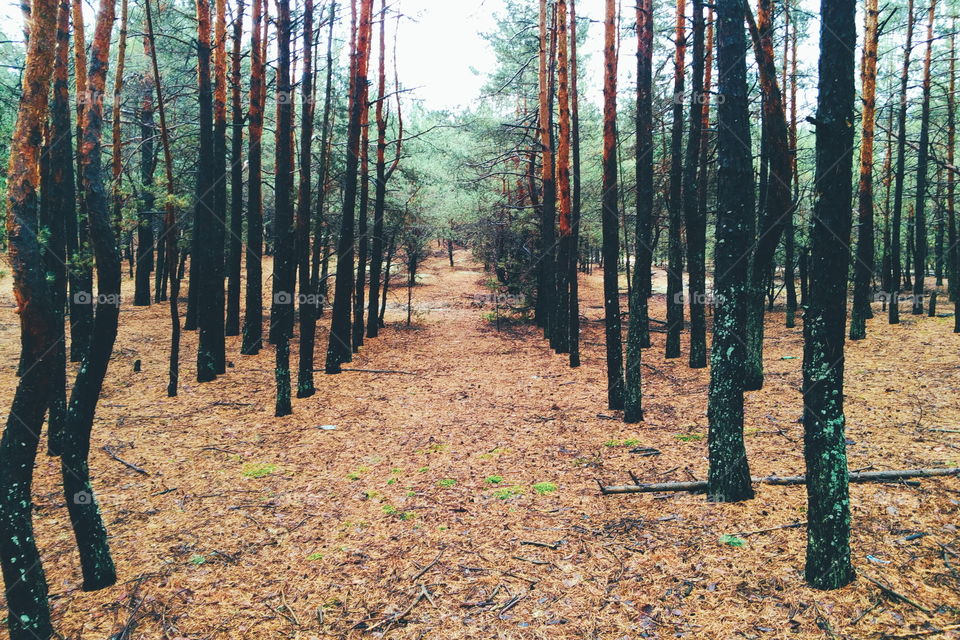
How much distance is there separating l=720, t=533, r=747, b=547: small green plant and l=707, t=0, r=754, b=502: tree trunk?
0.87 meters

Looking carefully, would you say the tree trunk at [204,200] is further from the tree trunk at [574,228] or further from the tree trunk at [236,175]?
the tree trunk at [574,228]

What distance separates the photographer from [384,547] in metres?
5.30

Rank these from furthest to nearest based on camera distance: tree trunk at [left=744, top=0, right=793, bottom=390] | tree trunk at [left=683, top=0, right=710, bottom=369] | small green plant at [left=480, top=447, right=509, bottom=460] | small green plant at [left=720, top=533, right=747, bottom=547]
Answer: tree trunk at [left=683, top=0, right=710, bottom=369]
small green plant at [left=480, top=447, right=509, bottom=460]
tree trunk at [left=744, top=0, right=793, bottom=390]
small green plant at [left=720, top=533, right=747, bottom=547]

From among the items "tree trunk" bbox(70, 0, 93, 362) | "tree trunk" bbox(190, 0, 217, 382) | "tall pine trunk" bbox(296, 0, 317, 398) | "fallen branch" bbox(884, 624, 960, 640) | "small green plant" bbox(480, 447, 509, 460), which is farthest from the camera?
"tree trunk" bbox(190, 0, 217, 382)

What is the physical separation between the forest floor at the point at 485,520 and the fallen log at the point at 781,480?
0.12 metres

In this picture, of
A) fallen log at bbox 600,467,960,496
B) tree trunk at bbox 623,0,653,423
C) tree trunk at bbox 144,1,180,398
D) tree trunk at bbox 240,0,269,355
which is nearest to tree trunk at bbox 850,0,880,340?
tree trunk at bbox 623,0,653,423

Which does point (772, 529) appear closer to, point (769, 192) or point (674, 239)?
point (769, 192)

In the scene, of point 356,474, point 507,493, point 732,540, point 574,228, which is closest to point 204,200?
point 356,474

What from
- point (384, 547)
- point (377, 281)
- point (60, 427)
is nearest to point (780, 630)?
point (384, 547)

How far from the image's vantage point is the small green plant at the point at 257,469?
723 centimetres

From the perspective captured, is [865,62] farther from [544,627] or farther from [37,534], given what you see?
[37,534]

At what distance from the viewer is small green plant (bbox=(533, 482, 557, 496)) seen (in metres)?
6.42

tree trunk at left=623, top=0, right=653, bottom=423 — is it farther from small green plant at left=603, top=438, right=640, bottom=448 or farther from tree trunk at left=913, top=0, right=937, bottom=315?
tree trunk at left=913, top=0, right=937, bottom=315

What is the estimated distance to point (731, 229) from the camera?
16.5ft
